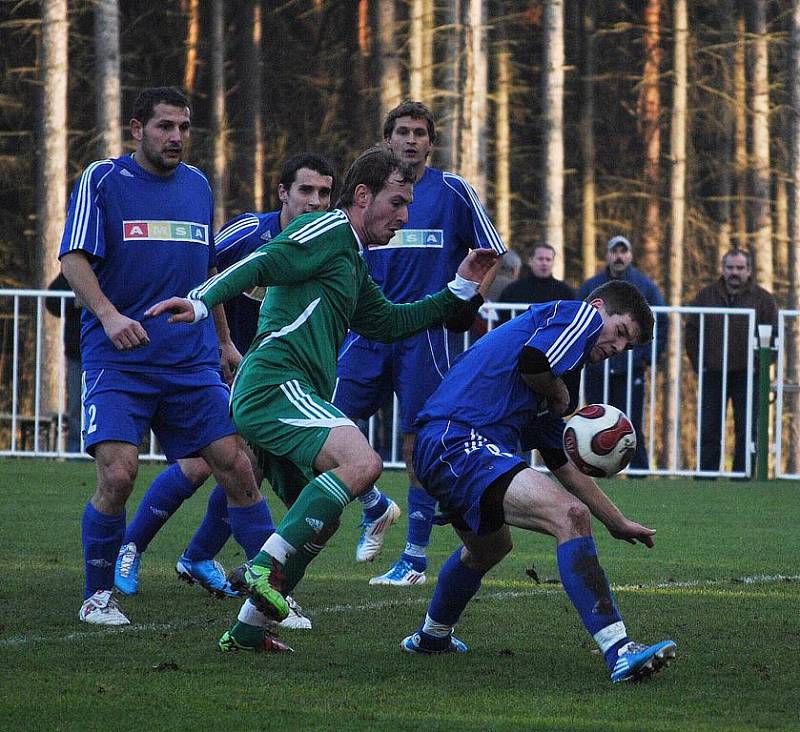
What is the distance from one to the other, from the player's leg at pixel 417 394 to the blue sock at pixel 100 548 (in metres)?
1.62

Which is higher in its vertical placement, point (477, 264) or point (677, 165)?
point (677, 165)

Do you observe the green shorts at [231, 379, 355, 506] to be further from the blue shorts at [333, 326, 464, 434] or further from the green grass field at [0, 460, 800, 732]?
the blue shorts at [333, 326, 464, 434]

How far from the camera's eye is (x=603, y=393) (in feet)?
47.5

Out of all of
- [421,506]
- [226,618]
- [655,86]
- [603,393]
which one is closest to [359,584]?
[421,506]

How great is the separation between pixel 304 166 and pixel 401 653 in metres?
2.44

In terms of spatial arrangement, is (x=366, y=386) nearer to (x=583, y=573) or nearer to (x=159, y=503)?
(x=159, y=503)

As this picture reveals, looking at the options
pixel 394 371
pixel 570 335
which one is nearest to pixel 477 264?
pixel 570 335

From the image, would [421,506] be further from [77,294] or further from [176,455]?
[77,294]

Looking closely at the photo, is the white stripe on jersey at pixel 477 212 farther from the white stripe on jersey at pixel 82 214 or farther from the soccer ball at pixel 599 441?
the soccer ball at pixel 599 441

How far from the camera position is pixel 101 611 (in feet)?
21.8

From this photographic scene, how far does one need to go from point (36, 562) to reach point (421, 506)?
205 cm

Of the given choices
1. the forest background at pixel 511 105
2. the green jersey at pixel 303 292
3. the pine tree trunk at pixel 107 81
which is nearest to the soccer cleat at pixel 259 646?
the green jersey at pixel 303 292

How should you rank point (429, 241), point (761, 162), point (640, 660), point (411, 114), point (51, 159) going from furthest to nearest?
point (761, 162)
point (51, 159)
point (429, 241)
point (411, 114)
point (640, 660)

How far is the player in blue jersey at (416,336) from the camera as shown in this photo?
8.05m
